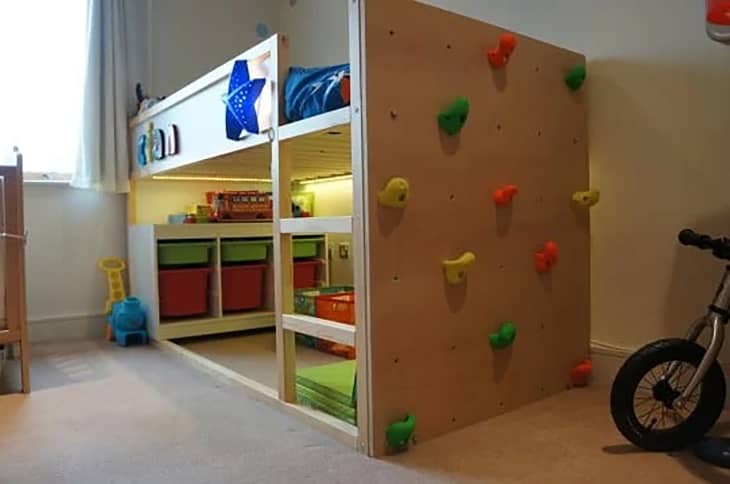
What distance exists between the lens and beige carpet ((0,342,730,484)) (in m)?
1.44

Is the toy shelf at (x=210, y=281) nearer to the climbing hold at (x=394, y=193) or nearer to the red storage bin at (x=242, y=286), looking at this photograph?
the red storage bin at (x=242, y=286)

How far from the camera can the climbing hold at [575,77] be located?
82.7 inches

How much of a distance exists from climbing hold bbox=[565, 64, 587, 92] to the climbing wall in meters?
0.02

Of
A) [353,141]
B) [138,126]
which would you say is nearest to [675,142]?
[353,141]

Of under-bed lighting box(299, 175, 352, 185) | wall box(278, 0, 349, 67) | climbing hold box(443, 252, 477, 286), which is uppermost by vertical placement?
wall box(278, 0, 349, 67)

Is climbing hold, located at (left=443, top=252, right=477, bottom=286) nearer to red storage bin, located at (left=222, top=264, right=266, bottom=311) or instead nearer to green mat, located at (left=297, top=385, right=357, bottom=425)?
green mat, located at (left=297, top=385, right=357, bottom=425)

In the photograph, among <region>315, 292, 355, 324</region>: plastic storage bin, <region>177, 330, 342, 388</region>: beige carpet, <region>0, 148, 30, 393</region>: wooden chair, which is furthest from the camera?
<region>315, 292, 355, 324</region>: plastic storage bin

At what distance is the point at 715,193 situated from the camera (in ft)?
6.17

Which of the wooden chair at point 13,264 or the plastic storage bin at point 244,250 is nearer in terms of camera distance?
the wooden chair at point 13,264

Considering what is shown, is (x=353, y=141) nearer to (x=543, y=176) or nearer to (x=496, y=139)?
(x=496, y=139)

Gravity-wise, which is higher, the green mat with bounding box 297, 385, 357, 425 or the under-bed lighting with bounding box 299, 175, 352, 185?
the under-bed lighting with bounding box 299, 175, 352, 185

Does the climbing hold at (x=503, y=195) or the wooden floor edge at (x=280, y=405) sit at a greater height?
the climbing hold at (x=503, y=195)

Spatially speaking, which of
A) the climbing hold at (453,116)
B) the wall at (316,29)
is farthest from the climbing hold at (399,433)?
the wall at (316,29)

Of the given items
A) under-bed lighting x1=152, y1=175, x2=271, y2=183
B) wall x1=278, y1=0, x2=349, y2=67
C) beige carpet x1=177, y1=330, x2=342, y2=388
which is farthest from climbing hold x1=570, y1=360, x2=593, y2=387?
under-bed lighting x1=152, y1=175, x2=271, y2=183
